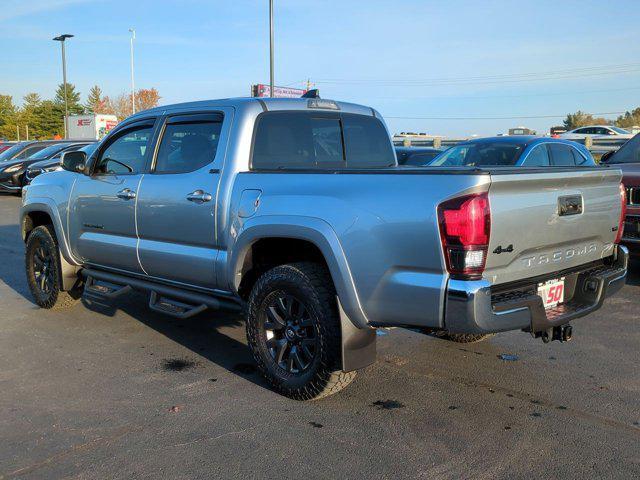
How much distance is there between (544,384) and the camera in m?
4.27

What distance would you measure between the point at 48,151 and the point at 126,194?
1632cm

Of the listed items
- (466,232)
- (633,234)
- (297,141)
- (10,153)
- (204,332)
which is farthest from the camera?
Result: (10,153)

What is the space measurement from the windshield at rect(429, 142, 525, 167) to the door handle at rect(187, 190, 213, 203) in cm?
522

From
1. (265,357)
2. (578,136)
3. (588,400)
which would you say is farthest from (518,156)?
(578,136)

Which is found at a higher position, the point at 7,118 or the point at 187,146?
the point at 7,118

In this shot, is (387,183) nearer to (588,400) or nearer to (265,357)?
(265,357)

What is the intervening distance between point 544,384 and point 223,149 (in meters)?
2.78

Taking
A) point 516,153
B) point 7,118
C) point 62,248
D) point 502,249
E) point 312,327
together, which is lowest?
point 312,327

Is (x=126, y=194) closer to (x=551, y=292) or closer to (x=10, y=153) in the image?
(x=551, y=292)

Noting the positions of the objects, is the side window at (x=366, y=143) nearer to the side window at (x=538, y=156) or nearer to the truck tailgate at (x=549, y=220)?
the truck tailgate at (x=549, y=220)

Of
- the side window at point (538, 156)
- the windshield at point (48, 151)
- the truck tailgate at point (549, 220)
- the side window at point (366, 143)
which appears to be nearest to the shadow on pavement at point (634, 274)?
the side window at point (538, 156)

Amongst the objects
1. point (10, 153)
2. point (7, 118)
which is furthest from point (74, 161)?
point (7, 118)

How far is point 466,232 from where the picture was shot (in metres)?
3.14

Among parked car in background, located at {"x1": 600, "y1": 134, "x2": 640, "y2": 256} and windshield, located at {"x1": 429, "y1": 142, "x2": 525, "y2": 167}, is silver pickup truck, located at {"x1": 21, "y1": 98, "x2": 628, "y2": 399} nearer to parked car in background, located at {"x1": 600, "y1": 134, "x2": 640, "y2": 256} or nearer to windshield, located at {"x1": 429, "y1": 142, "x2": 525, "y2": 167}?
parked car in background, located at {"x1": 600, "y1": 134, "x2": 640, "y2": 256}
